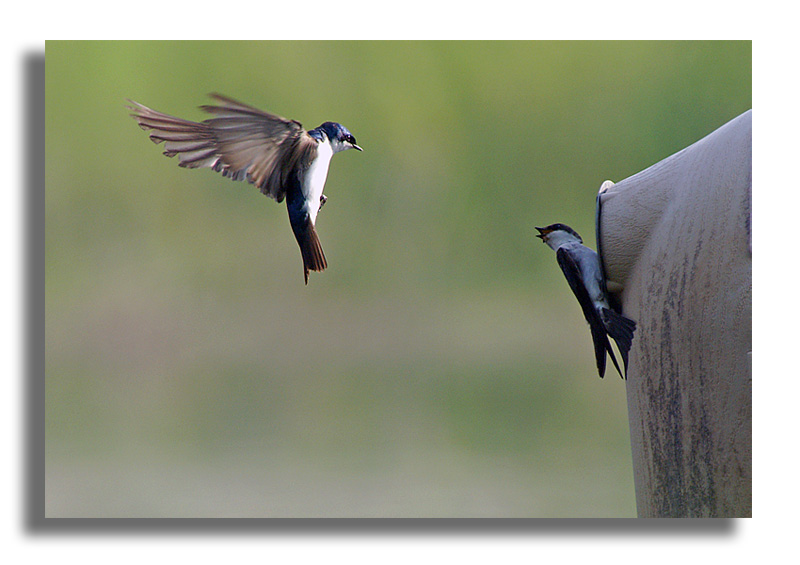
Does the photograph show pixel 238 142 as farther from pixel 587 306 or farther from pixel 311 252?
pixel 587 306

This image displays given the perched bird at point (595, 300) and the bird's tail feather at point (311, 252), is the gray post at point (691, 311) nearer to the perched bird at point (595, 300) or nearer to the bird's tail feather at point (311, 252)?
the perched bird at point (595, 300)

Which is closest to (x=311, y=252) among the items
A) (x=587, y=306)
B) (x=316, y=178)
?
(x=316, y=178)

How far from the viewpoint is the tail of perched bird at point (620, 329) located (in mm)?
1105

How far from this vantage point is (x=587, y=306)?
3.79 feet

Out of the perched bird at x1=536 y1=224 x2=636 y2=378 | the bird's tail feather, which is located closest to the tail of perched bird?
the perched bird at x1=536 y1=224 x2=636 y2=378

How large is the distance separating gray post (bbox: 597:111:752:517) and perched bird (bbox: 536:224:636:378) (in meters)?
0.02

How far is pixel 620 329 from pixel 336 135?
1.82ft

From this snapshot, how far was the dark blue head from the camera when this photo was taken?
4.36ft

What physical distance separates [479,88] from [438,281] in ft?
1.08

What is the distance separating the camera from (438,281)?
138 cm

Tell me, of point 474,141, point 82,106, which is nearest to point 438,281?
point 474,141

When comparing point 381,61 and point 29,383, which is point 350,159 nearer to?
point 381,61

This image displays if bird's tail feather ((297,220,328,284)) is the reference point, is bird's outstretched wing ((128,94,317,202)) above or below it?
above

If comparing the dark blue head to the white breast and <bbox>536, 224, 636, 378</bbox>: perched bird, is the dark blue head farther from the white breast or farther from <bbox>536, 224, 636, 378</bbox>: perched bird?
<bbox>536, 224, 636, 378</bbox>: perched bird
